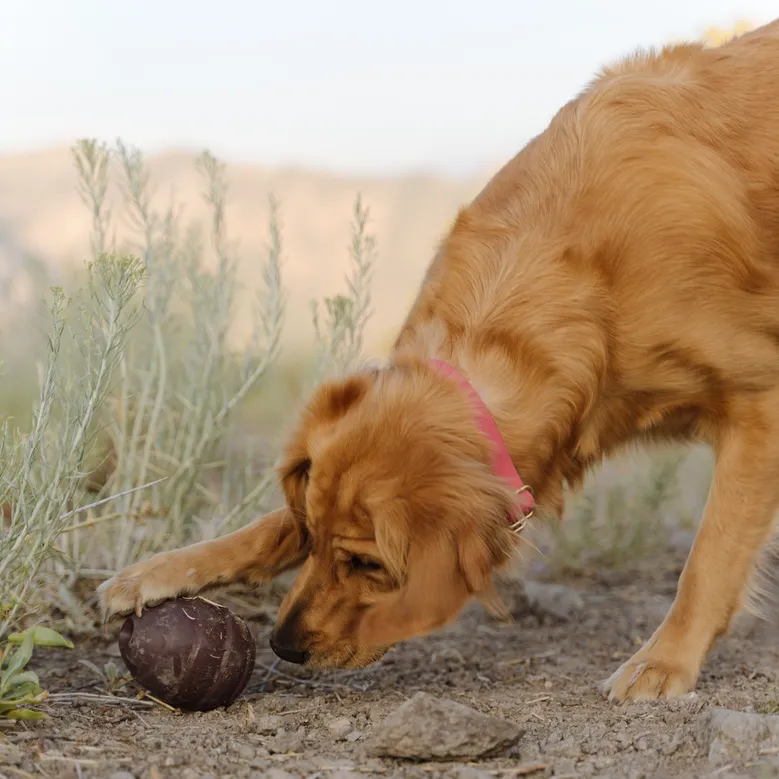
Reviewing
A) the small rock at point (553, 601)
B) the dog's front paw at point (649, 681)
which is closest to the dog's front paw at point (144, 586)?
the dog's front paw at point (649, 681)

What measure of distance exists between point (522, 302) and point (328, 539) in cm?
86

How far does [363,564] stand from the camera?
277 centimetres

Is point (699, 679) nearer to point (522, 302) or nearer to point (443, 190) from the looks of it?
point (522, 302)

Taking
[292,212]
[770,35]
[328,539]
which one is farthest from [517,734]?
[292,212]

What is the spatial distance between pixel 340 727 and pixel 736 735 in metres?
0.94

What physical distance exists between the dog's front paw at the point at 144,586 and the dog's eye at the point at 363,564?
21.6 inches

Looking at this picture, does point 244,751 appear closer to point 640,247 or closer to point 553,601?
point 640,247

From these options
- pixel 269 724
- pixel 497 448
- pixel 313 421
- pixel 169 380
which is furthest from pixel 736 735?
pixel 169 380

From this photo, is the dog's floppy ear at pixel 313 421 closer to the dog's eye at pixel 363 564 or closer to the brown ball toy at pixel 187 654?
the dog's eye at pixel 363 564

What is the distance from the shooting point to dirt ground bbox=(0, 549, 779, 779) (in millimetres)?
2275

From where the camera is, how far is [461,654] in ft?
12.0

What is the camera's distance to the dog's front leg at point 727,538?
326 centimetres

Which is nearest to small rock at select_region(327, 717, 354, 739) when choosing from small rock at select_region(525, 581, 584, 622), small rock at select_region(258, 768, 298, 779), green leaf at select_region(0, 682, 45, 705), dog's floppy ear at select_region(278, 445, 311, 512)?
small rock at select_region(258, 768, 298, 779)

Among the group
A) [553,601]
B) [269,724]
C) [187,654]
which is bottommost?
[553,601]
